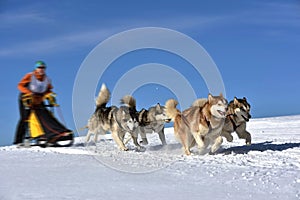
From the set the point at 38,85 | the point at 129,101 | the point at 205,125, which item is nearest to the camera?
the point at 205,125

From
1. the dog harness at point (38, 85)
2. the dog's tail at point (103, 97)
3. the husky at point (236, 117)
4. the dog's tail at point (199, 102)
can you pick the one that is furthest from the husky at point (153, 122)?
the dog harness at point (38, 85)

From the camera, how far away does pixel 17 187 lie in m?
4.72

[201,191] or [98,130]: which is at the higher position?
[98,130]

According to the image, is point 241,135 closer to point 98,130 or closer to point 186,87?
point 186,87

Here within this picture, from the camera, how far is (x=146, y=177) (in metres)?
5.58

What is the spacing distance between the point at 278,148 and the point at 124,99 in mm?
3762

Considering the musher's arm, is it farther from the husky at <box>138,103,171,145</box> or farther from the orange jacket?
the husky at <box>138,103,171,145</box>

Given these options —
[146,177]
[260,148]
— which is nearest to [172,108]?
[260,148]

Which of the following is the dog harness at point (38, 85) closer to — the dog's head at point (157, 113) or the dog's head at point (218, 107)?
the dog's head at point (157, 113)

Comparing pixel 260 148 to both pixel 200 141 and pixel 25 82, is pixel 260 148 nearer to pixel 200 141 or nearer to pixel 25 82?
pixel 200 141

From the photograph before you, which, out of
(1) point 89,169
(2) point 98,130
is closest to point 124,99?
(2) point 98,130

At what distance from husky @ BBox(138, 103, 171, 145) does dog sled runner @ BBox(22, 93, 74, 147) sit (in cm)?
195

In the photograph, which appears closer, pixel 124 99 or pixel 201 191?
pixel 201 191

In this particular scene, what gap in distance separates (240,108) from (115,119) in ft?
9.61
